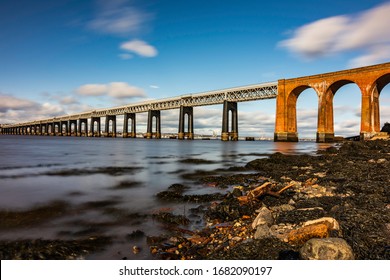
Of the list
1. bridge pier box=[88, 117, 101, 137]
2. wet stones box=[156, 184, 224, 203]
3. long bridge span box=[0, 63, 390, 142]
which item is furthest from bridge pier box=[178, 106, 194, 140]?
wet stones box=[156, 184, 224, 203]

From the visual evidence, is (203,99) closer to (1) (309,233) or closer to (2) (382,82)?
(2) (382,82)

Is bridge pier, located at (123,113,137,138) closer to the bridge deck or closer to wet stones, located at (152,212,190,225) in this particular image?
the bridge deck

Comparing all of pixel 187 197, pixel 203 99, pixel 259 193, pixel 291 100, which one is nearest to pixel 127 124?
pixel 203 99

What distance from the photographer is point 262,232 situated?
390 cm

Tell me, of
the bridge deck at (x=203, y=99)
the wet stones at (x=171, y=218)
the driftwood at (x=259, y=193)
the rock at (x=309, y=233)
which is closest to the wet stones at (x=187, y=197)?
the driftwood at (x=259, y=193)

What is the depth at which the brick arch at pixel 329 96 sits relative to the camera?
4425 cm

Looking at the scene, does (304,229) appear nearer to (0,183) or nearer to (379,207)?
(379,207)

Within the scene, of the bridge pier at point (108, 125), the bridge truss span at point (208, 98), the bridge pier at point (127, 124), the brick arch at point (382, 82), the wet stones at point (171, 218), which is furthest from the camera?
the bridge pier at point (108, 125)

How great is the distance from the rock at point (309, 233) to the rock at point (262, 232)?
1.22 feet

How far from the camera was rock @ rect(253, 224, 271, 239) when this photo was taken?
3.84 m

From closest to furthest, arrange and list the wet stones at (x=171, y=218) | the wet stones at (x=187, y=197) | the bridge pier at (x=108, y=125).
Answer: the wet stones at (x=171, y=218), the wet stones at (x=187, y=197), the bridge pier at (x=108, y=125)

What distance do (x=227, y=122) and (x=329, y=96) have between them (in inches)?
1180

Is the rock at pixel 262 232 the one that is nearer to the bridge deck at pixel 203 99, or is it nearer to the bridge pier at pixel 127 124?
the bridge deck at pixel 203 99
